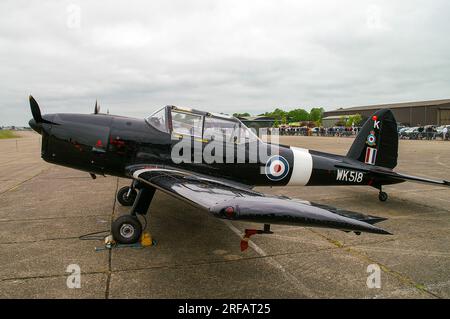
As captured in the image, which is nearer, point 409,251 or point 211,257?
point 211,257

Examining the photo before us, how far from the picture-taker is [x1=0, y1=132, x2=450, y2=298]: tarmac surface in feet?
12.1

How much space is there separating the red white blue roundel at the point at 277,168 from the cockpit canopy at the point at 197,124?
79 centimetres

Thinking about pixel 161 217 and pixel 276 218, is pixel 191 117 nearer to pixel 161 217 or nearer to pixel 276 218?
pixel 161 217

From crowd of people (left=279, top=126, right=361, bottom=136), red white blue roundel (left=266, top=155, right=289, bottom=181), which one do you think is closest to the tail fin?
red white blue roundel (left=266, top=155, right=289, bottom=181)

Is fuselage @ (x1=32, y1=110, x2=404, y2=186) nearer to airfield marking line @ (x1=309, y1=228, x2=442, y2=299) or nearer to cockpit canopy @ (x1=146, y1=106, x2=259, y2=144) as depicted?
cockpit canopy @ (x1=146, y1=106, x2=259, y2=144)

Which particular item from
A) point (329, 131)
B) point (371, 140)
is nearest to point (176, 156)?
point (371, 140)

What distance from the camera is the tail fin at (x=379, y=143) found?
769cm

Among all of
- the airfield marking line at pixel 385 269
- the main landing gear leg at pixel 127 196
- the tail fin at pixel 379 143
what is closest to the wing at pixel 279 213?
the airfield marking line at pixel 385 269

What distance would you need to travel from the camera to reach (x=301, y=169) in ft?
22.6

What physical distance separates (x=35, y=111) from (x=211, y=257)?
13.2 feet

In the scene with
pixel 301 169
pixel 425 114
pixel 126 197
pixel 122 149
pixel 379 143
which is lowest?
pixel 126 197

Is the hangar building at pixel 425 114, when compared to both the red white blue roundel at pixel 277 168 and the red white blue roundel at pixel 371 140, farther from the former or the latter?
the red white blue roundel at pixel 277 168

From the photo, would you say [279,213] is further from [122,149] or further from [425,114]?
[425,114]
